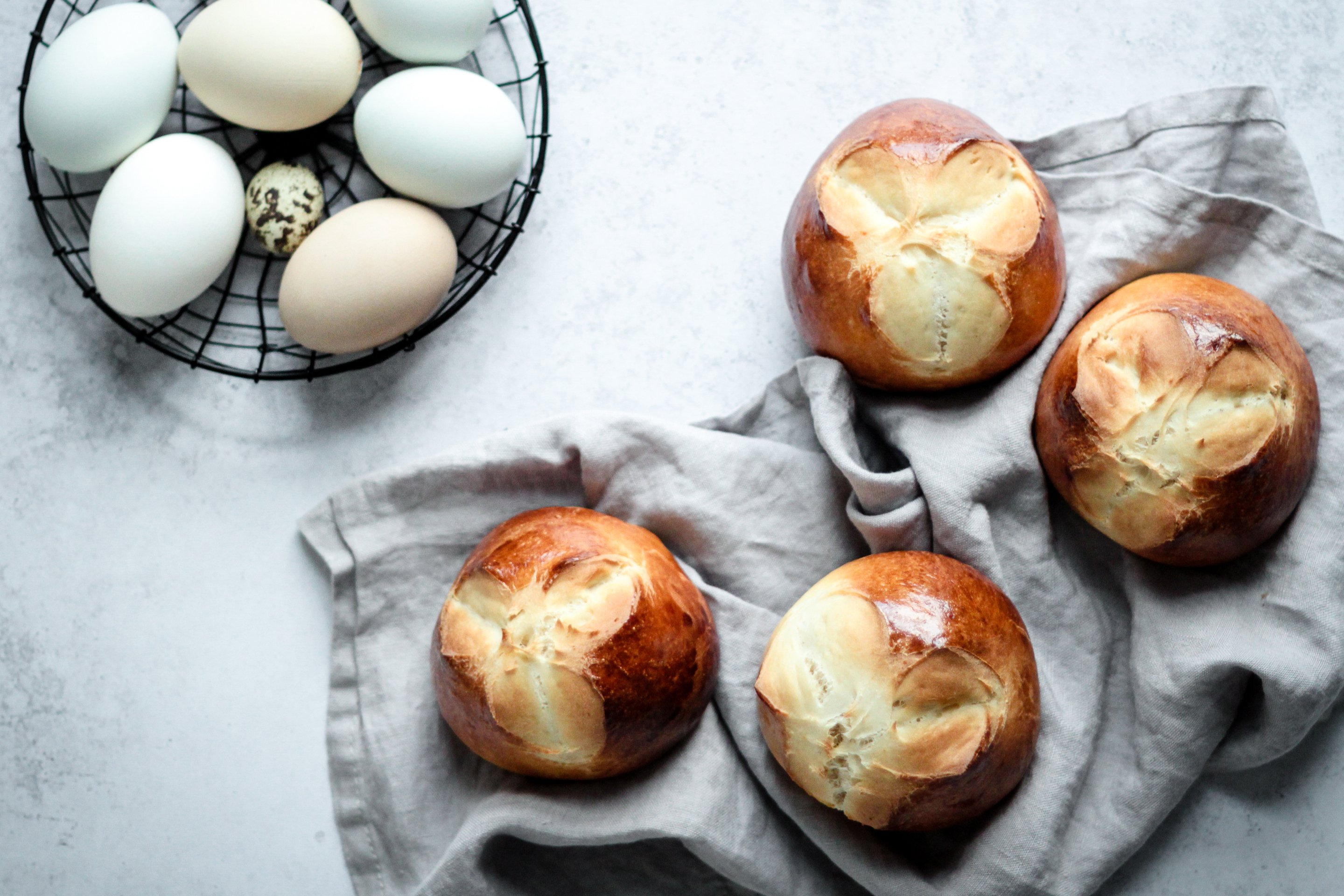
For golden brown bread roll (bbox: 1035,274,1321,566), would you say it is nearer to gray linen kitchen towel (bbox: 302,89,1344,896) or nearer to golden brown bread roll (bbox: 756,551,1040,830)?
gray linen kitchen towel (bbox: 302,89,1344,896)

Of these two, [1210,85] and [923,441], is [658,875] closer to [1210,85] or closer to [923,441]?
[923,441]

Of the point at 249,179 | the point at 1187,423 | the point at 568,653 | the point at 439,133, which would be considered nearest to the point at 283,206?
the point at 249,179

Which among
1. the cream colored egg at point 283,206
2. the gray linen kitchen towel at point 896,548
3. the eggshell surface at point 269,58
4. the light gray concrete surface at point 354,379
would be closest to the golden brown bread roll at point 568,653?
the gray linen kitchen towel at point 896,548

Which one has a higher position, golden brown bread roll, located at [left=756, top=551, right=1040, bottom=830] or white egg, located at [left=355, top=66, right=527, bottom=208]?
white egg, located at [left=355, top=66, right=527, bottom=208]

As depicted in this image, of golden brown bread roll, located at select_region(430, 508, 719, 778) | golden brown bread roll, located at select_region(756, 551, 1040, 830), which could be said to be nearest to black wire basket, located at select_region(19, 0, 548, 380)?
golden brown bread roll, located at select_region(430, 508, 719, 778)

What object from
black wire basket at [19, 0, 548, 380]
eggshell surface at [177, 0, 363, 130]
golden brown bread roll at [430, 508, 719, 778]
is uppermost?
eggshell surface at [177, 0, 363, 130]

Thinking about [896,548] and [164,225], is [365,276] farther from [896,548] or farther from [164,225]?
[896,548]

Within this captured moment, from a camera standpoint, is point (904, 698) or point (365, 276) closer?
point (904, 698)
